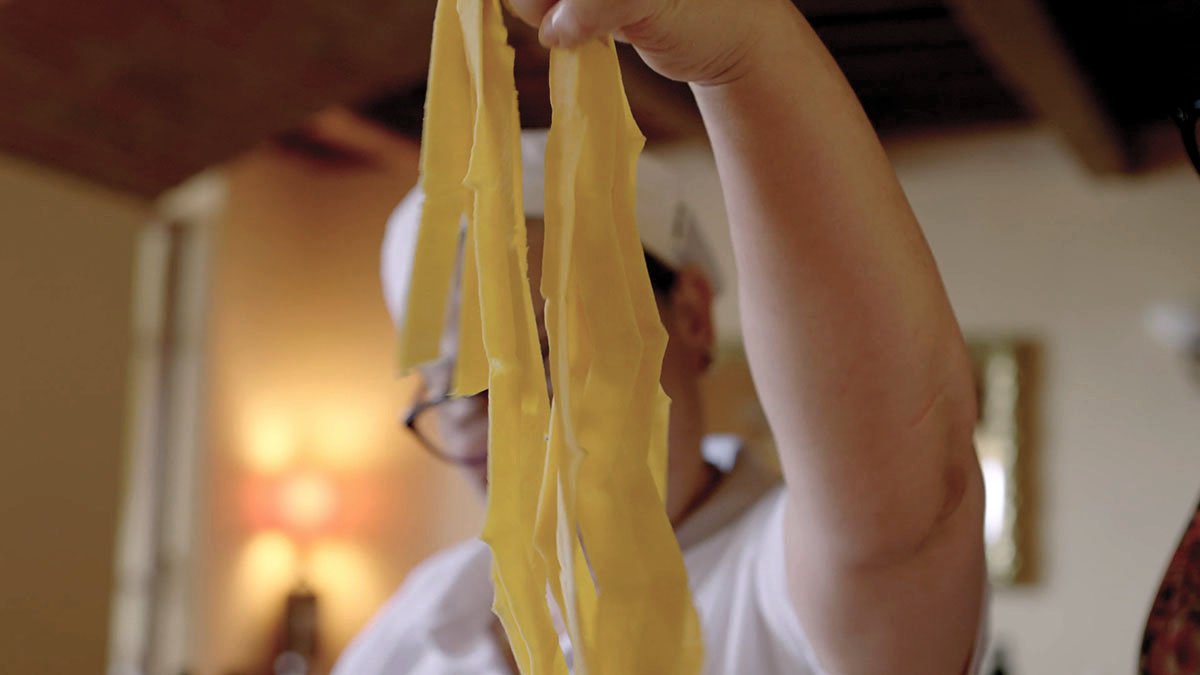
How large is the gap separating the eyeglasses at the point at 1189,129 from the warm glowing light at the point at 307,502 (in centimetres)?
415

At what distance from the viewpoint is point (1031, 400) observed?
3537 mm

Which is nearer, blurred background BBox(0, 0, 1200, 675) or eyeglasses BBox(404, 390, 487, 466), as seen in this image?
eyeglasses BBox(404, 390, 487, 466)

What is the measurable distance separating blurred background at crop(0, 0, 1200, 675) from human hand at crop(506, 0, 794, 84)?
170 cm

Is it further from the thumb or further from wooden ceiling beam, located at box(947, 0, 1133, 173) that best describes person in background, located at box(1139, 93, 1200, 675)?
wooden ceiling beam, located at box(947, 0, 1133, 173)

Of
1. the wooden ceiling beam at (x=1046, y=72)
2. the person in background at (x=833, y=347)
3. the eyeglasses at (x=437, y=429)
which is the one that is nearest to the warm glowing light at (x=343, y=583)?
the wooden ceiling beam at (x=1046, y=72)

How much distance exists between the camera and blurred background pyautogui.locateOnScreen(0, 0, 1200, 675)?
6.94ft

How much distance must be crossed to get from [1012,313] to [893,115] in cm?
78

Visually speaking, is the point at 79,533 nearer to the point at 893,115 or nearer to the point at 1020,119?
the point at 893,115

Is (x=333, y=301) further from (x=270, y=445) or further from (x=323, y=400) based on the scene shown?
(x=270, y=445)

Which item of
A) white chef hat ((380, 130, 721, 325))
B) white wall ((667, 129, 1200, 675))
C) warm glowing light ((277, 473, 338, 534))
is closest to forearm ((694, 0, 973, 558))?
white chef hat ((380, 130, 721, 325))

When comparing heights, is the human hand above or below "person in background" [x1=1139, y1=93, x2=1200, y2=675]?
A: above

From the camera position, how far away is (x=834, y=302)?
0.41 m

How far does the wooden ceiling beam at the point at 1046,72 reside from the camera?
7.91 ft

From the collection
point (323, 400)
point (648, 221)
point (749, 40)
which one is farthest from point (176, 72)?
point (323, 400)
